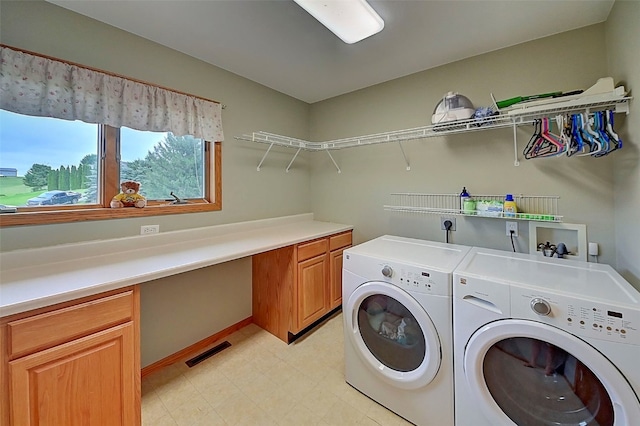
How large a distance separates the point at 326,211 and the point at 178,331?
1.83m

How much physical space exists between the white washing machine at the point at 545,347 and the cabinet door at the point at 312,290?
1.22m

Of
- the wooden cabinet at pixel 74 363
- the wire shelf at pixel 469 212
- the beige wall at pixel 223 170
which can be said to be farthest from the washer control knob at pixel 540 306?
the beige wall at pixel 223 170

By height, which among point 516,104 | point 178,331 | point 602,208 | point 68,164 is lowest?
point 178,331

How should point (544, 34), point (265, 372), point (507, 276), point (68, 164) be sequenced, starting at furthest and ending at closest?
point (265, 372), point (544, 34), point (68, 164), point (507, 276)

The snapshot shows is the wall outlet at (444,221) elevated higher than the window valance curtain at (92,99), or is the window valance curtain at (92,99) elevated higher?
the window valance curtain at (92,99)

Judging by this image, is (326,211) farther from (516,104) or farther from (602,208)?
(602,208)

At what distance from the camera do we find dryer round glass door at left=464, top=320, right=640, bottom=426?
35.8 inches

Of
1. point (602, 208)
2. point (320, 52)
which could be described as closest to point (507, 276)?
point (602, 208)

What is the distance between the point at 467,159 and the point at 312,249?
148cm

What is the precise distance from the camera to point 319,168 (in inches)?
120

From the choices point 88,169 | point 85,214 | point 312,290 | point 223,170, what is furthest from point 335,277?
point 88,169

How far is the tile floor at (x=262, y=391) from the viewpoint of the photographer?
4.77 feet

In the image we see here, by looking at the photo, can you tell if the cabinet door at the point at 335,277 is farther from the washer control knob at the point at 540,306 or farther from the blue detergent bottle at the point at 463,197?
the washer control knob at the point at 540,306

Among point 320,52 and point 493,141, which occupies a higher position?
point 320,52
